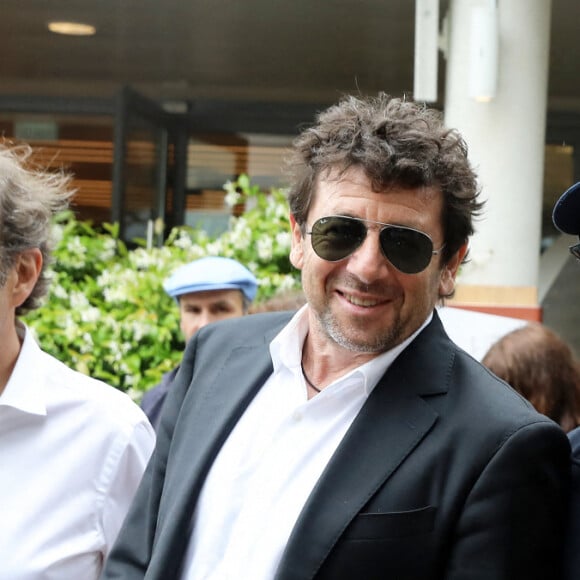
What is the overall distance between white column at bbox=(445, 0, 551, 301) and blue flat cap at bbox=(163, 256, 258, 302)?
2.15 metres

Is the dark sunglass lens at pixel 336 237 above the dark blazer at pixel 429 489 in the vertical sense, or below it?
above

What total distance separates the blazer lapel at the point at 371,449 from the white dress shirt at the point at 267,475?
0.05m

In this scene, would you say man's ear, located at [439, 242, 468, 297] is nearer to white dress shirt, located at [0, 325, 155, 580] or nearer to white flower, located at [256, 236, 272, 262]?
white dress shirt, located at [0, 325, 155, 580]

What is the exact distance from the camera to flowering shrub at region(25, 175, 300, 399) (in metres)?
6.32

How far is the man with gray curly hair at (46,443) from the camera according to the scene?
2721mm

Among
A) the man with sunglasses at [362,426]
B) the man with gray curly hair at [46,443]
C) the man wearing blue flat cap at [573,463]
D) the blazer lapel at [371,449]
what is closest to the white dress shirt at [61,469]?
the man with gray curly hair at [46,443]

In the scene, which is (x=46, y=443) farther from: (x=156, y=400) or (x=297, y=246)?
(x=156, y=400)

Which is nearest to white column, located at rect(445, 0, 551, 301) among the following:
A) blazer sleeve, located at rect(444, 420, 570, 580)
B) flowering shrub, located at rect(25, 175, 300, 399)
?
flowering shrub, located at rect(25, 175, 300, 399)

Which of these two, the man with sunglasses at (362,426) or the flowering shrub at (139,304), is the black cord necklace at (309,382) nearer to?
the man with sunglasses at (362,426)

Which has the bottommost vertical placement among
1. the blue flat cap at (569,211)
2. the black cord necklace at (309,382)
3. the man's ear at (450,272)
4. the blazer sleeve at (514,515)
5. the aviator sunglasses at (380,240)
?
the blazer sleeve at (514,515)

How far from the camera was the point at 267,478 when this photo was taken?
97.1 inches

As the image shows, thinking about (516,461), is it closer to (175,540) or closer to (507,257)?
(175,540)

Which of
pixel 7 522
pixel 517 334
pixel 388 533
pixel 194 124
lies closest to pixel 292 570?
pixel 388 533

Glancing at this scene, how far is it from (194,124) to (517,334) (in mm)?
7550
